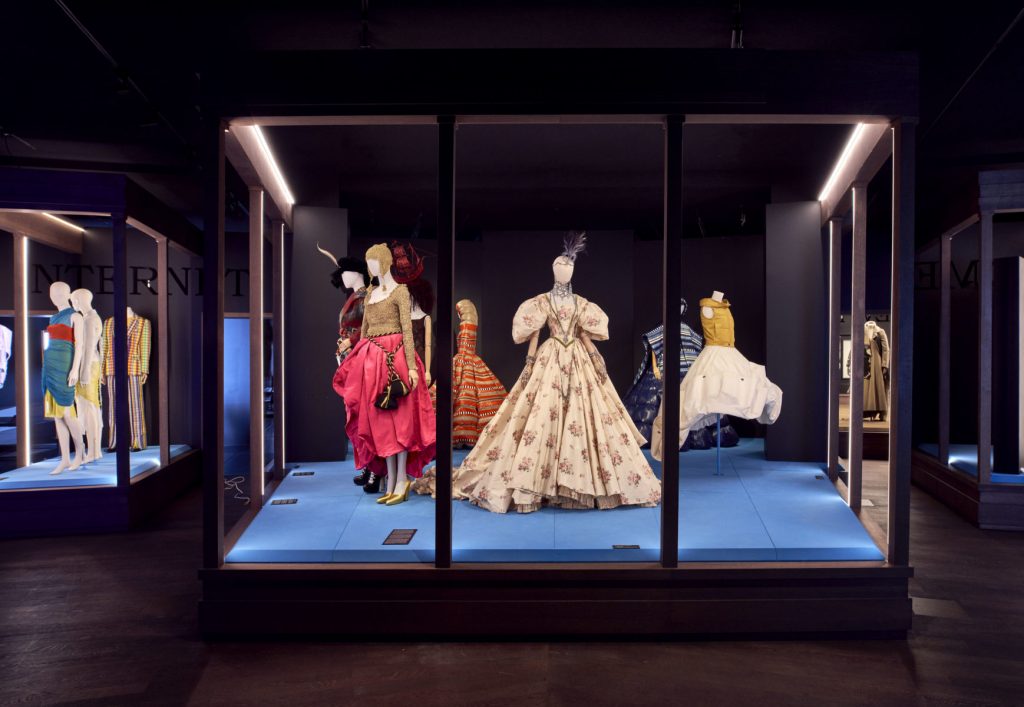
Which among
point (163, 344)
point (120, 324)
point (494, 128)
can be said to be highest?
point (494, 128)

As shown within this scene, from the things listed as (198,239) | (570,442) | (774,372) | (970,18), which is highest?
(970,18)

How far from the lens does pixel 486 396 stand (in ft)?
20.4

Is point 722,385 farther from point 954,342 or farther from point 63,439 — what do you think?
point 63,439

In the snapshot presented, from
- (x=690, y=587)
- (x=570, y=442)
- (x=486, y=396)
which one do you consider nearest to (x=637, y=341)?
(x=486, y=396)

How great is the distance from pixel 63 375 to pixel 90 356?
0.83ft

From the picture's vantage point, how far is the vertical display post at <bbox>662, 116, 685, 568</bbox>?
2.85 m

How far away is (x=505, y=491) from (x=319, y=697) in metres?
1.52

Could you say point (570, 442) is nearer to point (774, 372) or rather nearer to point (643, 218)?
point (774, 372)

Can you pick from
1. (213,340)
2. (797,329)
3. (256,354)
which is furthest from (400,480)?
(797,329)

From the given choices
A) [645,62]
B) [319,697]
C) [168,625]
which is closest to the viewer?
[319,697]

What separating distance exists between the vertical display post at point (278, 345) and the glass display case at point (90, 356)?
3.16ft

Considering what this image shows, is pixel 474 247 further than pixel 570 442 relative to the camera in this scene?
Yes

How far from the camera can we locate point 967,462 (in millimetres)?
5227

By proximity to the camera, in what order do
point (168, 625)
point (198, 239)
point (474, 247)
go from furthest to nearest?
1. point (474, 247)
2. point (198, 239)
3. point (168, 625)
